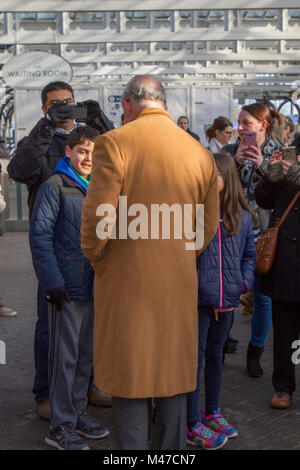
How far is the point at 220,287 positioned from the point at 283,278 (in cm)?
71

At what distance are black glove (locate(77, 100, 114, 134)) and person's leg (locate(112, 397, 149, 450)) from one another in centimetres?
201

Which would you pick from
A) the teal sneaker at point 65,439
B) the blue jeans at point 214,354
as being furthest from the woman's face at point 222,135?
the teal sneaker at point 65,439

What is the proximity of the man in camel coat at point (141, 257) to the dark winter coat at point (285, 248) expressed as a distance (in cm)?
155

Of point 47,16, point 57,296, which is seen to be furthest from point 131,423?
point 47,16

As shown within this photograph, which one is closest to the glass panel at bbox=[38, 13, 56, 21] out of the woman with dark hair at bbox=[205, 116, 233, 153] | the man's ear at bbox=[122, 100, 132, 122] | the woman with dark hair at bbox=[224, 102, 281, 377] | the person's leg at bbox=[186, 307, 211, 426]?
the woman with dark hair at bbox=[205, 116, 233, 153]

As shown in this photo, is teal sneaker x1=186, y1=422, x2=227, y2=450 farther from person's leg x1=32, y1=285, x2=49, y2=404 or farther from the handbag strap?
the handbag strap

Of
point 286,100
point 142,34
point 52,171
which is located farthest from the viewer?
point 286,100

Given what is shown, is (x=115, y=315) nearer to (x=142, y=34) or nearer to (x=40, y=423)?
(x=40, y=423)

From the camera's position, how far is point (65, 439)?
395 cm

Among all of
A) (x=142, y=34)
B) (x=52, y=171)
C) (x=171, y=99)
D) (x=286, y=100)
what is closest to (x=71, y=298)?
(x=52, y=171)

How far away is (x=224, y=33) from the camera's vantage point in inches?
505

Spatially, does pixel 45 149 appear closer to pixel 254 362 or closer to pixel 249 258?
pixel 249 258

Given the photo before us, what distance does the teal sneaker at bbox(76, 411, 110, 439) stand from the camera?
13.6 feet
